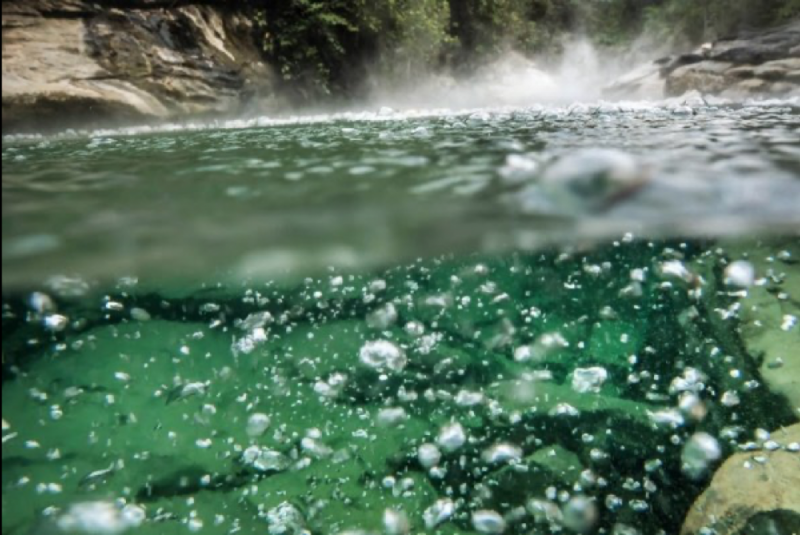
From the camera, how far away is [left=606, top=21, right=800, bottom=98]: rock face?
47.4 feet

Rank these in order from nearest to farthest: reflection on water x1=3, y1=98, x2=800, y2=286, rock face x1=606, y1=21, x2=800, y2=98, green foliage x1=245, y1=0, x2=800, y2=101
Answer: reflection on water x1=3, y1=98, x2=800, y2=286, green foliage x1=245, y1=0, x2=800, y2=101, rock face x1=606, y1=21, x2=800, y2=98

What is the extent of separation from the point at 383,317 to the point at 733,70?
12.5 m

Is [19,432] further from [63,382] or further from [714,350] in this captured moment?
[714,350]

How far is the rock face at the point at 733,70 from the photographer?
14.5m

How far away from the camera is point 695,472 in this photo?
20.0 ft

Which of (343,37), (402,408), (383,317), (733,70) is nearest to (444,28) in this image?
(343,37)

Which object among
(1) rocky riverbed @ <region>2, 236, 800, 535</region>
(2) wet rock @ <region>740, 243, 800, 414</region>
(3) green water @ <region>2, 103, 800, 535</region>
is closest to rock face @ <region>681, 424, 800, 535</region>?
(1) rocky riverbed @ <region>2, 236, 800, 535</region>

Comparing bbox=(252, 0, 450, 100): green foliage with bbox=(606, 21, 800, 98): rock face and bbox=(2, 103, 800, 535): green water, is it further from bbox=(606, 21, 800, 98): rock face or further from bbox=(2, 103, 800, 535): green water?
bbox=(2, 103, 800, 535): green water

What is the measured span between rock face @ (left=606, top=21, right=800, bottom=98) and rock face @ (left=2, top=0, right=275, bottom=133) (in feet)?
34.4

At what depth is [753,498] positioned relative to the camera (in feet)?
15.3

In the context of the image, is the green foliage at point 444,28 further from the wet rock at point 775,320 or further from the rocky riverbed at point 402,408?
the wet rock at point 775,320

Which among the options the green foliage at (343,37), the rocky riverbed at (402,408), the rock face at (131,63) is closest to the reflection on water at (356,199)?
the rocky riverbed at (402,408)

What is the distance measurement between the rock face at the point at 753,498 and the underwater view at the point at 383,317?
2cm

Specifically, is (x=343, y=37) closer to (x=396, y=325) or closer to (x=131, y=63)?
(x=131, y=63)
